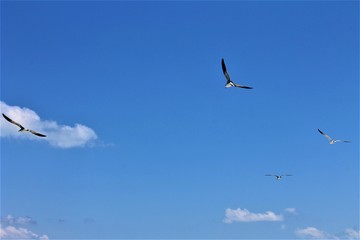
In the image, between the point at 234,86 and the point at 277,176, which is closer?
the point at 234,86

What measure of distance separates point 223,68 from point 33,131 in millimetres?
33978

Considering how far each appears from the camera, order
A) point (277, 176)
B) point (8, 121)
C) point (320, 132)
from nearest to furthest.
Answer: point (8, 121) < point (320, 132) < point (277, 176)

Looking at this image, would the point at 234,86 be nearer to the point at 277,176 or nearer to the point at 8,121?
the point at 8,121

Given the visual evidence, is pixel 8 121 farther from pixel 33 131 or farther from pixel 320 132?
pixel 320 132

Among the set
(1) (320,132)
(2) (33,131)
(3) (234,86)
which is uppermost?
(1) (320,132)

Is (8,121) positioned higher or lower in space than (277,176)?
lower

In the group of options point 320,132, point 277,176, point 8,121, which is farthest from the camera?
point 277,176

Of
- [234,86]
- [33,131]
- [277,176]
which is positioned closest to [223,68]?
[234,86]

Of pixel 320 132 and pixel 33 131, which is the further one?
pixel 320 132

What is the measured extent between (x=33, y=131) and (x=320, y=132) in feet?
239

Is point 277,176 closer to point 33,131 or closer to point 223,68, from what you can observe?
point 223,68

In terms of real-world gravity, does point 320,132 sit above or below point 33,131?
above

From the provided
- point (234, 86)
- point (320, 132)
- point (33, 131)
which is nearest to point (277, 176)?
point (320, 132)

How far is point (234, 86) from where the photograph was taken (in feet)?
277
